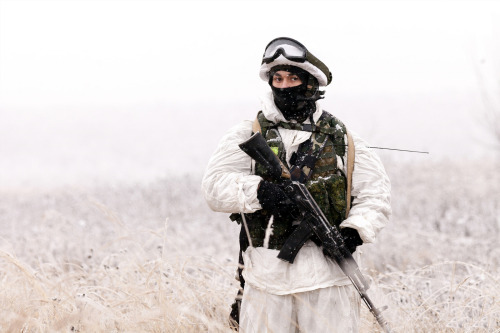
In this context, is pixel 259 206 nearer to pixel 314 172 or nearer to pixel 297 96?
pixel 314 172

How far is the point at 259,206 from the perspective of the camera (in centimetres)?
292

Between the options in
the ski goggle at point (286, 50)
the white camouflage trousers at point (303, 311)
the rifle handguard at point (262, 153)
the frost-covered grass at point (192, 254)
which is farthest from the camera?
the frost-covered grass at point (192, 254)

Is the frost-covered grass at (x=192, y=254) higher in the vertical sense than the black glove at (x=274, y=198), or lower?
lower

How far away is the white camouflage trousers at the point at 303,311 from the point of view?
9.70 ft

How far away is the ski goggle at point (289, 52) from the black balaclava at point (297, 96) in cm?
7

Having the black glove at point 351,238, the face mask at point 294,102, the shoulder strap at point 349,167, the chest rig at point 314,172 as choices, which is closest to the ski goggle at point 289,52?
the face mask at point 294,102

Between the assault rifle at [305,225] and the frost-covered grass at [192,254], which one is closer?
the assault rifle at [305,225]

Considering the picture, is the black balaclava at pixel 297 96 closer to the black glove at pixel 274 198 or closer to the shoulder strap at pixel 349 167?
the shoulder strap at pixel 349 167

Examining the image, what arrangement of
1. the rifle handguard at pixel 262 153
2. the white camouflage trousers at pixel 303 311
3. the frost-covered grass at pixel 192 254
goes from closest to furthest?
the rifle handguard at pixel 262 153 → the white camouflage trousers at pixel 303 311 → the frost-covered grass at pixel 192 254

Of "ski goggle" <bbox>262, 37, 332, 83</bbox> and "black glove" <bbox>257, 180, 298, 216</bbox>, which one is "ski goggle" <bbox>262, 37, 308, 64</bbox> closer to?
"ski goggle" <bbox>262, 37, 332, 83</bbox>

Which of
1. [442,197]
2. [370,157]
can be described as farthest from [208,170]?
[442,197]

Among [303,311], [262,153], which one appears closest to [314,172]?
[262,153]

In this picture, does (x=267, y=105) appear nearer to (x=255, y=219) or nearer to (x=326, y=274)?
(x=255, y=219)

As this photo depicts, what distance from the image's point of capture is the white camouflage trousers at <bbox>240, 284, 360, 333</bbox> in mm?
2955
